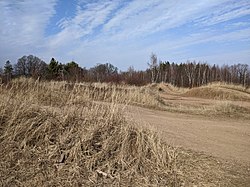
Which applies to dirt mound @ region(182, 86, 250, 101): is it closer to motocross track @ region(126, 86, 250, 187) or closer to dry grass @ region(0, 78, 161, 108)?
motocross track @ region(126, 86, 250, 187)

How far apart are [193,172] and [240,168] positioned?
1.01m

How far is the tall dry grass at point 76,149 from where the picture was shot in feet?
14.5

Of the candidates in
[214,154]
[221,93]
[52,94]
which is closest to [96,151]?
[214,154]

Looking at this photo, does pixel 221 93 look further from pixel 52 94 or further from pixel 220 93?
pixel 52 94

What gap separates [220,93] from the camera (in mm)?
29969

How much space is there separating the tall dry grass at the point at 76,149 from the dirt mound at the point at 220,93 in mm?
24036

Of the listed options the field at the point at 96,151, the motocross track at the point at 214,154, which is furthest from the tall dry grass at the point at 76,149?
the motocross track at the point at 214,154

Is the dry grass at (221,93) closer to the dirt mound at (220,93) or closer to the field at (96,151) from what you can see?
the dirt mound at (220,93)

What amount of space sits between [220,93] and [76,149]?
1074 inches

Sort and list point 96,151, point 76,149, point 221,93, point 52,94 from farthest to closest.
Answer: point 221,93 < point 52,94 < point 96,151 < point 76,149

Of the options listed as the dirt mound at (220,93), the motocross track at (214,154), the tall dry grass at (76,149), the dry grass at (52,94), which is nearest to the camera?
the tall dry grass at (76,149)

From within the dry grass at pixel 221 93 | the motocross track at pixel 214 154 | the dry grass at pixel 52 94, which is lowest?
the motocross track at pixel 214 154

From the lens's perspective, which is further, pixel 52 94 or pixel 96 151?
pixel 52 94

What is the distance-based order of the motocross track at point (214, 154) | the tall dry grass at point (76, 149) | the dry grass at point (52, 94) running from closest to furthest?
the tall dry grass at point (76, 149)
the motocross track at point (214, 154)
the dry grass at point (52, 94)
